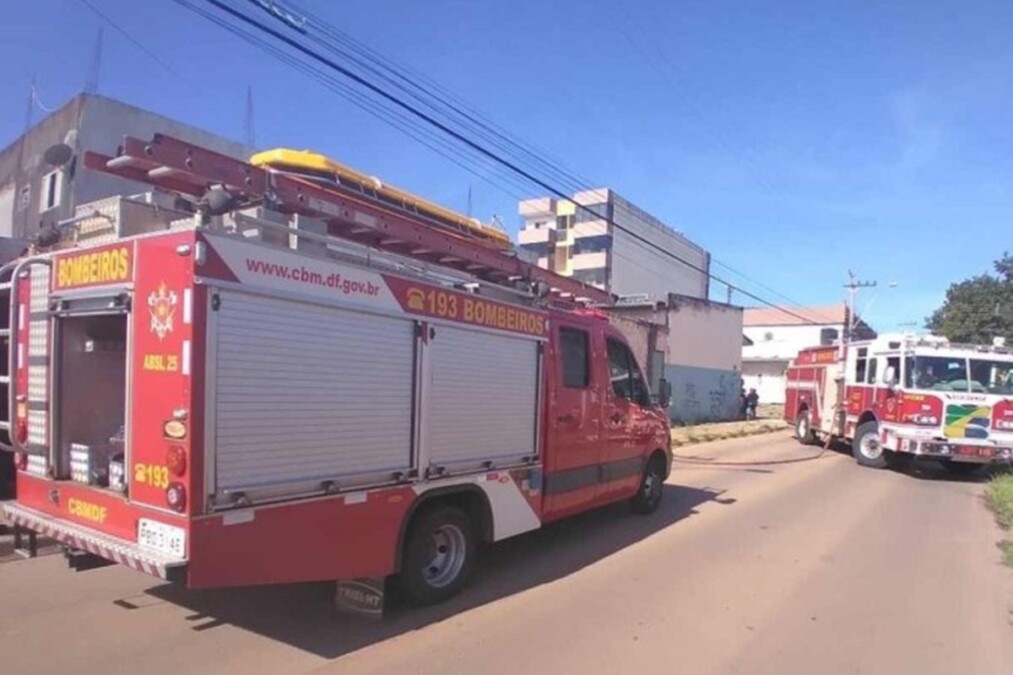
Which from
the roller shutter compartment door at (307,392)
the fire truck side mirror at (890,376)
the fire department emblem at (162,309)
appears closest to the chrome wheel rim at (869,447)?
the fire truck side mirror at (890,376)

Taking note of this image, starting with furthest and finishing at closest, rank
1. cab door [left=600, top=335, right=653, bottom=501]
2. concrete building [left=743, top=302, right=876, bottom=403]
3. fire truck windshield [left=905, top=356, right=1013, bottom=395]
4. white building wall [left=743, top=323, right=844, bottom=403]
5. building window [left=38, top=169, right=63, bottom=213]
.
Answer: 1. concrete building [left=743, top=302, right=876, bottom=403]
2. white building wall [left=743, top=323, right=844, bottom=403]
3. building window [left=38, top=169, right=63, bottom=213]
4. fire truck windshield [left=905, top=356, right=1013, bottom=395]
5. cab door [left=600, top=335, right=653, bottom=501]

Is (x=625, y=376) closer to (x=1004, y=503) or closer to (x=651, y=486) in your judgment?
(x=651, y=486)

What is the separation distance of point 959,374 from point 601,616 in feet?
44.3

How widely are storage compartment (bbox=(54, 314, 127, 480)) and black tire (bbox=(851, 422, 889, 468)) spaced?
1662cm

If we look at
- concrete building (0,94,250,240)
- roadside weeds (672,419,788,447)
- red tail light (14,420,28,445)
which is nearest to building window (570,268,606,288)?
roadside weeds (672,419,788,447)

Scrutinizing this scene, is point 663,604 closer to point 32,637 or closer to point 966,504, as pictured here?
point 32,637

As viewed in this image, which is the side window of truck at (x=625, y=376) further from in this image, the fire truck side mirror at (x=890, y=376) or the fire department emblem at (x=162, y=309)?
the fire truck side mirror at (x=890, y=376)

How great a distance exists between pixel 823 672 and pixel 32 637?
5.17 meters

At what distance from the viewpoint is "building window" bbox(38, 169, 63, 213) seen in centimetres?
1986

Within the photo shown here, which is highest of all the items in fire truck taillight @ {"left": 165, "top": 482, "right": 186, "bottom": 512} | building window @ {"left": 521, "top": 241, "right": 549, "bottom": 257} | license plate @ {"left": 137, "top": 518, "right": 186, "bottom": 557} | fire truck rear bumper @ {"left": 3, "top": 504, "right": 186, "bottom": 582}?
building window @ {"left": 521, "top": 241, "right": 549, "bottom": 257}

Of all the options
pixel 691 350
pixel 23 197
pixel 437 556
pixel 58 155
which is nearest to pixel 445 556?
pixel 437 556

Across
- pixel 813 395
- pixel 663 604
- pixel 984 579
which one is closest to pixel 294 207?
pixel 663 604

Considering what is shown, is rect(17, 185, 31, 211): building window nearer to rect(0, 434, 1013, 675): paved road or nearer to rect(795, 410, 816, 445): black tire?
rect(0, 434, 1013, 675): paved road

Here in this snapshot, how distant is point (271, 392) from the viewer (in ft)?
15.9
